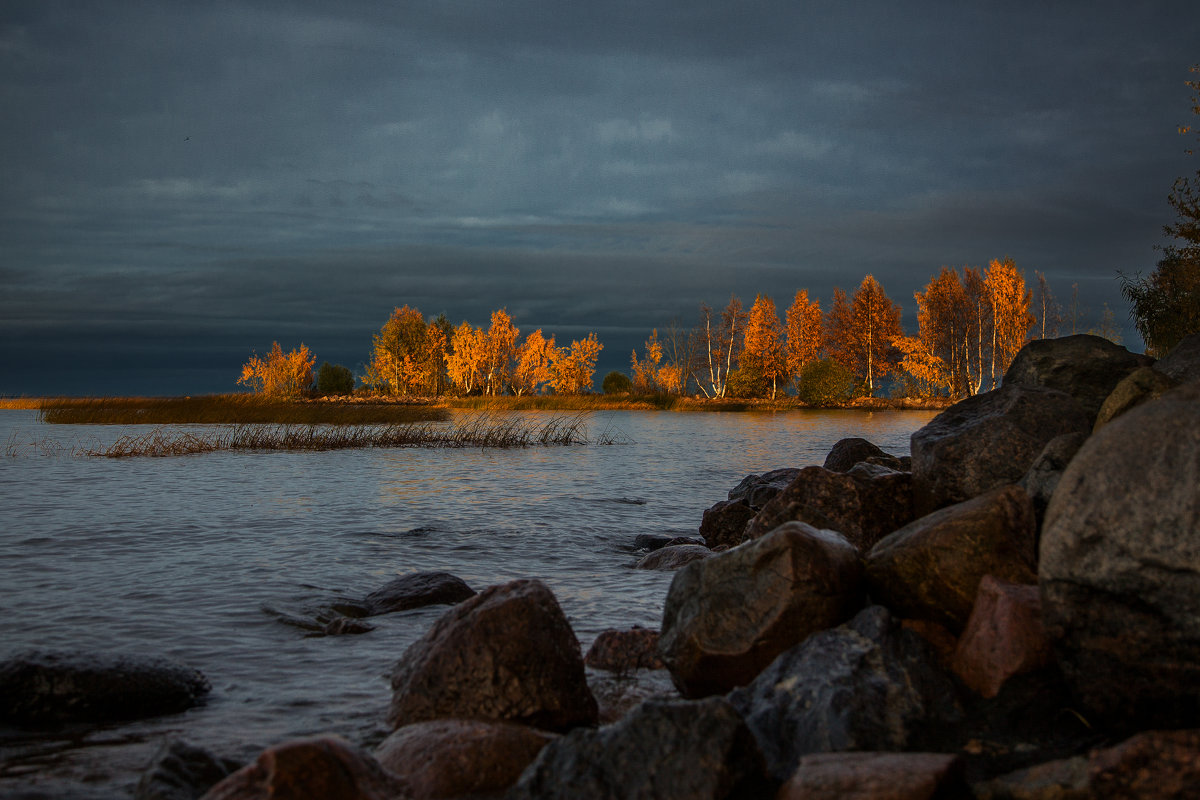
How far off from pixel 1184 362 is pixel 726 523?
19.1 feet

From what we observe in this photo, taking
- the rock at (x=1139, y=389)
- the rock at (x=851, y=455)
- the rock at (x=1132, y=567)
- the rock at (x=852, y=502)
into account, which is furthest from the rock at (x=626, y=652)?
the rock at (x=851, y=455)

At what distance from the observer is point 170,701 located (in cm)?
539

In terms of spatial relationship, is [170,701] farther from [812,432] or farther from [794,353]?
[794,353]

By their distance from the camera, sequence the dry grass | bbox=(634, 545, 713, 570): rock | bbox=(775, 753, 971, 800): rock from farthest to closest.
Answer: the dry grass < bbox=(634, 545, 713, 570): rock < bbox=(775, 753, 971, 800): rock

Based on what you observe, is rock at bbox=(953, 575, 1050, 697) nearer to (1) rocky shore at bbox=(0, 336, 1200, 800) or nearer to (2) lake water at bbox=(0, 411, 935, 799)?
(1) rocky shore at bbox=(0, 336, 1200, 800)

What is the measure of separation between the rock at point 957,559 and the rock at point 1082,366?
4307mm

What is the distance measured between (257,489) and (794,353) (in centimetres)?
6878

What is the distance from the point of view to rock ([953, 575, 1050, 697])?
4.15 meters

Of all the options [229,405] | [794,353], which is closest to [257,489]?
[229,405]

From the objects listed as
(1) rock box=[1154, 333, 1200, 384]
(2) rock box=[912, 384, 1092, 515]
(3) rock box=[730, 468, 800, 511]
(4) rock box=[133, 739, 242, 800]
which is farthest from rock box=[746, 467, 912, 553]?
(4) rock box=[133, 739, 242, 800]

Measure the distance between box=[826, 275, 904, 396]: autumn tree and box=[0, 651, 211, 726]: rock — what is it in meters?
79.1

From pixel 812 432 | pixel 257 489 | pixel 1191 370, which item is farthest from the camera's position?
pixel 812 432

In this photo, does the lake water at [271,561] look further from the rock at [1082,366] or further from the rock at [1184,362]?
the rock at [1184,362]

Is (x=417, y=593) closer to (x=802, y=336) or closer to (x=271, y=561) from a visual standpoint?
(x=271, y=561)
